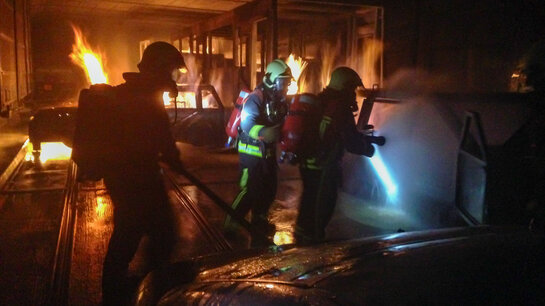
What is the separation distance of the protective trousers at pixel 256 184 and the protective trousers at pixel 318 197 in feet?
1.14

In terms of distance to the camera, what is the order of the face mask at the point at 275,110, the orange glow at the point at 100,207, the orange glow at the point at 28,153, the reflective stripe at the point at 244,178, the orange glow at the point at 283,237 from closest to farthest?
1. the face mask at the point at 275,110
2. the reflective stripe at the point at 244,178
3. the orange glow at the point at 283,237
4. the orange glow at the point at 100,207
5. the orange glow at the point at 28,153

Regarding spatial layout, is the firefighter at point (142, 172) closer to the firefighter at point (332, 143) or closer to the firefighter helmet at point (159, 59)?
the firefighter helmet at point (159, 59)

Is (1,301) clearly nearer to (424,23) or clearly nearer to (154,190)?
(154,190)

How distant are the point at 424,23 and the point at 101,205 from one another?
298 inches

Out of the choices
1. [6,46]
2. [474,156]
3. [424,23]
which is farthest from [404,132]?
[6,46]

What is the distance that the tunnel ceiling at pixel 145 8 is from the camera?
46.5ft

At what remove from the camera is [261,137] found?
15.1 ft

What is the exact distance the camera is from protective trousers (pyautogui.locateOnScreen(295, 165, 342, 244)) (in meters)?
4.60

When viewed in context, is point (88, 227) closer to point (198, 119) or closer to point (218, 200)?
point (218, 200)

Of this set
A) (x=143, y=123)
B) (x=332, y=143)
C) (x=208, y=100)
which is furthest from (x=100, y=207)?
(x=208, y=100)

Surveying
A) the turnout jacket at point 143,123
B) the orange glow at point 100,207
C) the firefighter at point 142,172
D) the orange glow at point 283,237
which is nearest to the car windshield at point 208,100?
the orange glow at point 100,207

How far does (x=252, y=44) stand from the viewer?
13.0 metres

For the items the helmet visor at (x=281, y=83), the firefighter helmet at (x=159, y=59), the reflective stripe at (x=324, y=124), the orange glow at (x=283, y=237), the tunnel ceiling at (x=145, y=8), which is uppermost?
the tunnel ceiling at (x=145, y=8)

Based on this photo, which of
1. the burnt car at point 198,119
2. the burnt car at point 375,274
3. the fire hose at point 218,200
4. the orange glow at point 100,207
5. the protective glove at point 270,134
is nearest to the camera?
the burnt car at point 375,274
